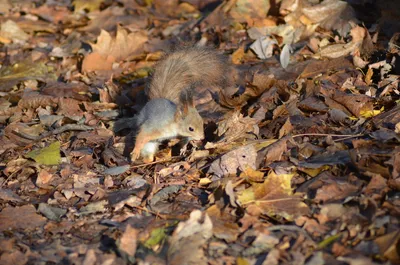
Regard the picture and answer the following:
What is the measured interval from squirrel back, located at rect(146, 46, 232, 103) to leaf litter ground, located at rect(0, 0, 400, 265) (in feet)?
0.55

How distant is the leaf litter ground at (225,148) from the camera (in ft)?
10.4

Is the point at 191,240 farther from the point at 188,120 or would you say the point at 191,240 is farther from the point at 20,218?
the point at 188,120

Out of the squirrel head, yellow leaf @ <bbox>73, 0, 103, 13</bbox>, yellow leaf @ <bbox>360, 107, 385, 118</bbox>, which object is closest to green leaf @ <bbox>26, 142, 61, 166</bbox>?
the squirrel head

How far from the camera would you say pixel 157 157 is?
4.48 meters

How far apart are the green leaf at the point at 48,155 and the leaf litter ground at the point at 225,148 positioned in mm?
11

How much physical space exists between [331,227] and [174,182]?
1.19 metres

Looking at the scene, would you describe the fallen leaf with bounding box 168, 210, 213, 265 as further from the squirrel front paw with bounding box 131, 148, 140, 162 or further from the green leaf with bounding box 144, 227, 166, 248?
the squirrel front paw with bounding box 131, 148, 140, 162

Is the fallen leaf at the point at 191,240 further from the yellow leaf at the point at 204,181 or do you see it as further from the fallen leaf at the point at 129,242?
the yellow leaf at the point at 204,181

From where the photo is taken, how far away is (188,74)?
5.09 meters

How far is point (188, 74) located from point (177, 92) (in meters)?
0.20

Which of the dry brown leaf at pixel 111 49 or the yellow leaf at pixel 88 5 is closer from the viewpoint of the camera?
the dry brown leaf at pixel 111 49

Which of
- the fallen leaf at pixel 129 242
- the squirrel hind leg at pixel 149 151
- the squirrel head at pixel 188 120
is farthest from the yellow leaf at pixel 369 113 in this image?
the fallen leaf at pixel 129 242

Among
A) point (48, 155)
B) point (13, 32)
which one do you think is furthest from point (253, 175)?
point (13, 32)

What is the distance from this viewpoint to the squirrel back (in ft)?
16.7
